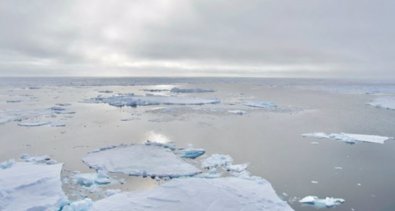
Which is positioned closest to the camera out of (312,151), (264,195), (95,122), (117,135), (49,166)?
(264,195)

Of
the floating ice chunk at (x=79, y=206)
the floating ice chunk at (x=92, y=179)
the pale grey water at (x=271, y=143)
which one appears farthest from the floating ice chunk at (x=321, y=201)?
the floating ice chunk at (x=92, y=179)

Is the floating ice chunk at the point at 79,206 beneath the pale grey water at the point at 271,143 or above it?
above

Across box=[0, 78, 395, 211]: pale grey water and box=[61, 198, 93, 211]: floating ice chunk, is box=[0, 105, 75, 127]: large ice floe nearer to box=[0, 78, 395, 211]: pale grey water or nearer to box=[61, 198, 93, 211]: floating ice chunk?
box=[0, 78, 395, 211]: pale grey water

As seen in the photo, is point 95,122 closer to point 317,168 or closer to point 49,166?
point 49,166

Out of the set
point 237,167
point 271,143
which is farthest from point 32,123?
point 237,167

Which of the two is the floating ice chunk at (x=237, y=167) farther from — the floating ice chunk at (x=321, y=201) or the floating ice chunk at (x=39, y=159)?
the floating ice chunk at (x=39, y=159)

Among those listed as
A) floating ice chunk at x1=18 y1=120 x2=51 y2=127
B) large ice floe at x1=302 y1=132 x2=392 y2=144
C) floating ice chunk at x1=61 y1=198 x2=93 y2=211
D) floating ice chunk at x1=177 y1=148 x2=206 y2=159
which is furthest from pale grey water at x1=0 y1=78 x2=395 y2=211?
floating ice chunk at x1=61 y1=198 x2=93 y2=211

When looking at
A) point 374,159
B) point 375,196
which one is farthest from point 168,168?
point 374,159

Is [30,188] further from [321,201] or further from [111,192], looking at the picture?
[321,201]
